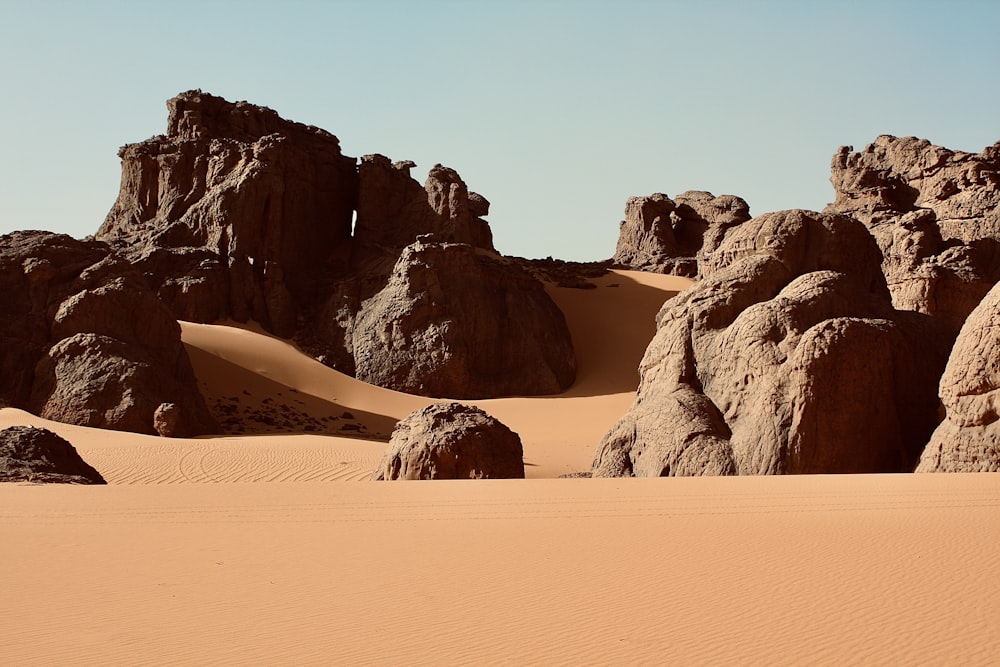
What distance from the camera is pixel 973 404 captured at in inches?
397

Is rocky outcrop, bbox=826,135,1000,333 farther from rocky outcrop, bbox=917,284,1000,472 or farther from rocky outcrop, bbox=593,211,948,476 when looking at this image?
rocky outcrop, bbox=917,284,1000,472

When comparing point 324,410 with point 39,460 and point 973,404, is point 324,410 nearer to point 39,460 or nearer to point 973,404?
point 39,460

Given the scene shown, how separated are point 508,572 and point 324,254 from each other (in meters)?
27.1

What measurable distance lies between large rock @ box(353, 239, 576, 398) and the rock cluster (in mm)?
39

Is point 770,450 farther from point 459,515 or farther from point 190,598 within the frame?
point 190,598

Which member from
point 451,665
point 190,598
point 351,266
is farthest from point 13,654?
point 351,266

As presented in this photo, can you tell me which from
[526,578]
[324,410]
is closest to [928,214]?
[324,410]

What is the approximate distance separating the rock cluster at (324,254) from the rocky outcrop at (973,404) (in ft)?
61.1

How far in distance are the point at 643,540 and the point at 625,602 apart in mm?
1881

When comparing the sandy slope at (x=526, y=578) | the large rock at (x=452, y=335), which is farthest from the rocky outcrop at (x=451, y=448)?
the large rock at (x=452, y=335)

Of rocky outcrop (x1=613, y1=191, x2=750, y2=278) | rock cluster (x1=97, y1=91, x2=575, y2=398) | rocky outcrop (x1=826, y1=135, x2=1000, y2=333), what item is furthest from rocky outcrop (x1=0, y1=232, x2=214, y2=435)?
rocky outcrop (x1=613, y1=191, x2=750, y2=278)

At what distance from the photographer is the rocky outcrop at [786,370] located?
11.1 meters

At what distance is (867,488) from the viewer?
30.5 feet

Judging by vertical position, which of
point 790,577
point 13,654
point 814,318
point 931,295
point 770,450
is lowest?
point 13,654
